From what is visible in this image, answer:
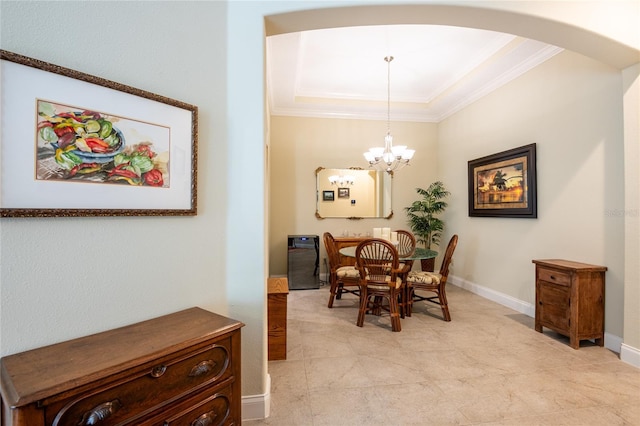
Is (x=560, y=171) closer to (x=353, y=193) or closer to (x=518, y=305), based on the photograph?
(x=518, y=305)

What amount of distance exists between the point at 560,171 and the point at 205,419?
3932mm

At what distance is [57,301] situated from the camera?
117cm

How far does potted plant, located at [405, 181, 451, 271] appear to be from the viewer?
203 inches

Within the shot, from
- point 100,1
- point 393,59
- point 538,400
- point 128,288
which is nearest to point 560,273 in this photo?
point 538,400

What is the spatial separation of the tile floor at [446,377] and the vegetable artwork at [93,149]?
1.59 meters

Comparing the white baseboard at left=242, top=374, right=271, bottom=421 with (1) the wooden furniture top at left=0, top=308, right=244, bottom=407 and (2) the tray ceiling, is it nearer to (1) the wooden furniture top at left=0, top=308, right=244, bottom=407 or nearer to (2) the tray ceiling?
(1) the wooden furniture top at left=0, top=308, right=244, bottom=407

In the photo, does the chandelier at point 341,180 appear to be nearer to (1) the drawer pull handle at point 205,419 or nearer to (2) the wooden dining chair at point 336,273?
(2) the wooden dining chair at point 336,273

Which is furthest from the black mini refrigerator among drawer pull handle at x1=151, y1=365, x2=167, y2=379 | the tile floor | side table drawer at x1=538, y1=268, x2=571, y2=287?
drawer pull handle at x1=151, y1=365, x2=167, y2=379

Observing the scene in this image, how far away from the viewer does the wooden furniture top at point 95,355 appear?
34.5 inches

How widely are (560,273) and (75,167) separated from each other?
380 centimetres

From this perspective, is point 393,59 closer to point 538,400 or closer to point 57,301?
point 538,400

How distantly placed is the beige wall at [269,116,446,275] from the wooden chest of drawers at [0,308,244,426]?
3.86 metres

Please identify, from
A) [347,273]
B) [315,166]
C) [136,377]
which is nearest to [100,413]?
[136,377]

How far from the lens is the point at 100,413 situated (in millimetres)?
978
